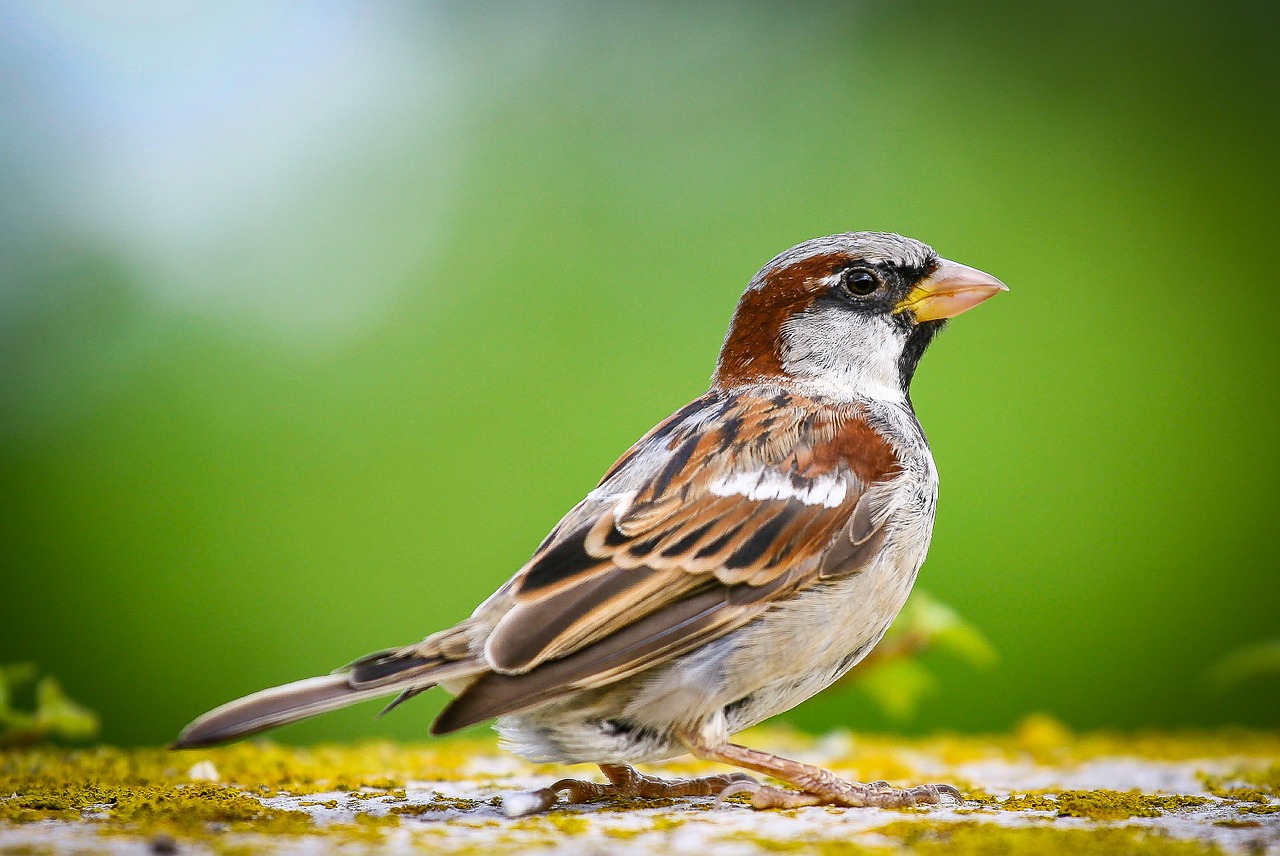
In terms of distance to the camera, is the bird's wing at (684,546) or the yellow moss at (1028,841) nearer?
the yellow moss at (1028,841)

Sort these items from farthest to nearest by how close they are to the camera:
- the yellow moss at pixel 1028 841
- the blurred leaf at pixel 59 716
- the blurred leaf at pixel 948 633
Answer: the blurred leaf at pixel 948 633 → the blurred leaf at pixel 59 716 → the yellow moss at pixel 1028 841

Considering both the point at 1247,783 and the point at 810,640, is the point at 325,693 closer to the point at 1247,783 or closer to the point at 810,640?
the point at 810,640

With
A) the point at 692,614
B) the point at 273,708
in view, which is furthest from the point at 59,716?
the point at 692,614

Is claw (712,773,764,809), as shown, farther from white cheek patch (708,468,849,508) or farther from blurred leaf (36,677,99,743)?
blurred leaf (36,677,99,743)

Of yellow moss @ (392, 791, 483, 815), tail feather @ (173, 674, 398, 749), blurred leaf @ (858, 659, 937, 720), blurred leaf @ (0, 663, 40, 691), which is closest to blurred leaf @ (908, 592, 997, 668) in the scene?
blurred leaf @ (858, 659, 937, 720)

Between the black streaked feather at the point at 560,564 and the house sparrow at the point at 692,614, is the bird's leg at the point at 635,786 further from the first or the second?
the black streaked feather at the point at 560,564

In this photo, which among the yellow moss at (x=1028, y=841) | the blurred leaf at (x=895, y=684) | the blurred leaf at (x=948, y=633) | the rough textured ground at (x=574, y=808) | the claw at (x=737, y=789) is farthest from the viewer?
the blurred leaf at (x=895, y=684)

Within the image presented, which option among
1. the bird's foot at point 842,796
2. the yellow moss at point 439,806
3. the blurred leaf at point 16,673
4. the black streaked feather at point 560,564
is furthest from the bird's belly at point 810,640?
the blurred leaf at point 16,673
